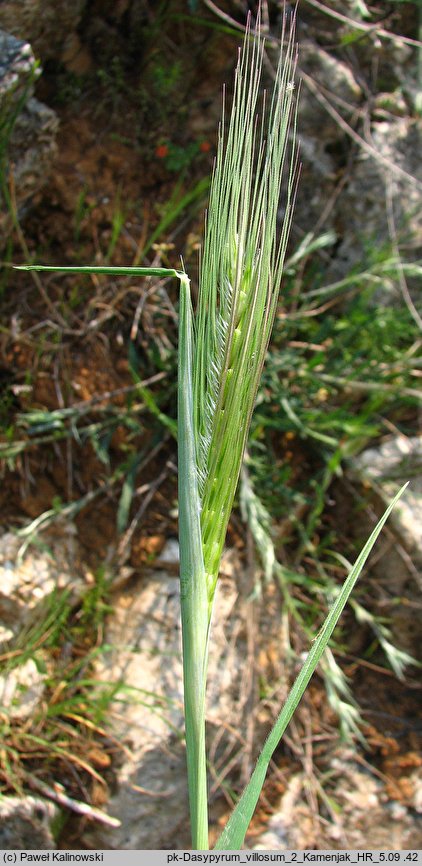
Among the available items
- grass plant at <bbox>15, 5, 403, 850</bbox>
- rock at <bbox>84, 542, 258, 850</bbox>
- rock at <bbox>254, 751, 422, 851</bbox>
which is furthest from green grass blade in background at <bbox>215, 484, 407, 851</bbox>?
rock at <bbox>254, 751, 422, 851</bbox>

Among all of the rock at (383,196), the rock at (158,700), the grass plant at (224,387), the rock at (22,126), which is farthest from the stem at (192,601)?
the rock at (383,196)

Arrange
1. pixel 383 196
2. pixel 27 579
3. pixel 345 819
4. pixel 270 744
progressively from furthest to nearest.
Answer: pixel 383 196 → pixel 345 819 → pixel 27 579 → pixel 270 744

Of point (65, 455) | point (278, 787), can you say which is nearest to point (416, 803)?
Answer: point (278, 787)

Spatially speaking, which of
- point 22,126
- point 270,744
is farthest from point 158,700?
point 22,126

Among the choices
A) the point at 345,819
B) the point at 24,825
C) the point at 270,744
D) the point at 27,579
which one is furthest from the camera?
the point at 345,819

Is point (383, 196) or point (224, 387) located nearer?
point (224, 387)

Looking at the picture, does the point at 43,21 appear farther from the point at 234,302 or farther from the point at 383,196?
the point at 234,302

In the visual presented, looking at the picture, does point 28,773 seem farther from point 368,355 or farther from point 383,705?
point 368,355
